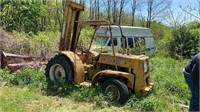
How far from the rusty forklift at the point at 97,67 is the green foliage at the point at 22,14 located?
7235 mm

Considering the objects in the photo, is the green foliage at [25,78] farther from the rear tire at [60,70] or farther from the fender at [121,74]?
the fender at [121,74]

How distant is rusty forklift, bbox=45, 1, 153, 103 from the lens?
249 inches

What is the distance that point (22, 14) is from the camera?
17.5m

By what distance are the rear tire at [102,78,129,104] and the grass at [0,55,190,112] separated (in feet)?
0.51

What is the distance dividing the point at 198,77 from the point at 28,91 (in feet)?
15.8

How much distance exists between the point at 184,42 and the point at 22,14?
10908 mm

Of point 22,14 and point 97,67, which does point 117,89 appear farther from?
point 22,14

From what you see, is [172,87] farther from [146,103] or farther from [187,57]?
[187,57]

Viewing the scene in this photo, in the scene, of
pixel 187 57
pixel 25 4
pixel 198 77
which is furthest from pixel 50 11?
pixel 198 77

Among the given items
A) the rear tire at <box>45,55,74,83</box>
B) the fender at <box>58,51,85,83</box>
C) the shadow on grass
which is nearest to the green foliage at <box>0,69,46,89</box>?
the rear tire at <box>45,55,74,83</box>

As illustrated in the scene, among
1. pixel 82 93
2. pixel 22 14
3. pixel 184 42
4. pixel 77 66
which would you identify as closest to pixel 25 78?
pixel 77 66

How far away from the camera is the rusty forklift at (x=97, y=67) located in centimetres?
632

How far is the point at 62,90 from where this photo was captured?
672 cm

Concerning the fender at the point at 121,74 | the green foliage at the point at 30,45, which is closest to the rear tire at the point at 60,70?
the fender at the point at 121,74
